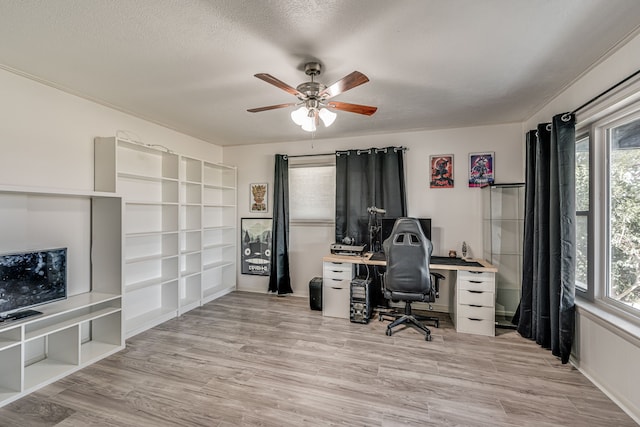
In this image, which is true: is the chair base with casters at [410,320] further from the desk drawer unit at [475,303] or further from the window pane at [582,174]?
the window pane at [582,174]

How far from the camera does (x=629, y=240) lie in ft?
6.82

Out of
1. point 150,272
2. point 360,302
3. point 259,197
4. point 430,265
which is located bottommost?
point 360,302

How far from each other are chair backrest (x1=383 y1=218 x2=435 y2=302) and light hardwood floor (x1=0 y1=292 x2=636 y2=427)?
49 cm

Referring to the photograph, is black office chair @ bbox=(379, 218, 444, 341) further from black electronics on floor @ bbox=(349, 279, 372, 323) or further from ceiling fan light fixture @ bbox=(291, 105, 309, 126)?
ceiling fan light fixture @ bbox=(291, 105, 309, 126)

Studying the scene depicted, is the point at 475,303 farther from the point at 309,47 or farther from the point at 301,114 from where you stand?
the point at 309,47

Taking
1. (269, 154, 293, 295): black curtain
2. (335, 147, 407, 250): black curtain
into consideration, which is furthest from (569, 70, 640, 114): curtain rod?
(269, 154, 293, 295): black curtain

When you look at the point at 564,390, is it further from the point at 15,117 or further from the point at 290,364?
the point at 15,117

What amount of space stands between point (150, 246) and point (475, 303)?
12.7 ft

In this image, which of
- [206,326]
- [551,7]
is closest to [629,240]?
[551,7]

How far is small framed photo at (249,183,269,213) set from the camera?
15.5 feet

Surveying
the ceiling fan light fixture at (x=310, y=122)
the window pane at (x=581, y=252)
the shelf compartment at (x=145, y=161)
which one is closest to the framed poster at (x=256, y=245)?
the shelf compartment at (x=145, y=161)

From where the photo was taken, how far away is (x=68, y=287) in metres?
2.69

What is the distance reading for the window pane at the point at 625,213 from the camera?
6.64 ft

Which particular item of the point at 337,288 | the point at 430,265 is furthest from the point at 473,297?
the point at 337,288
